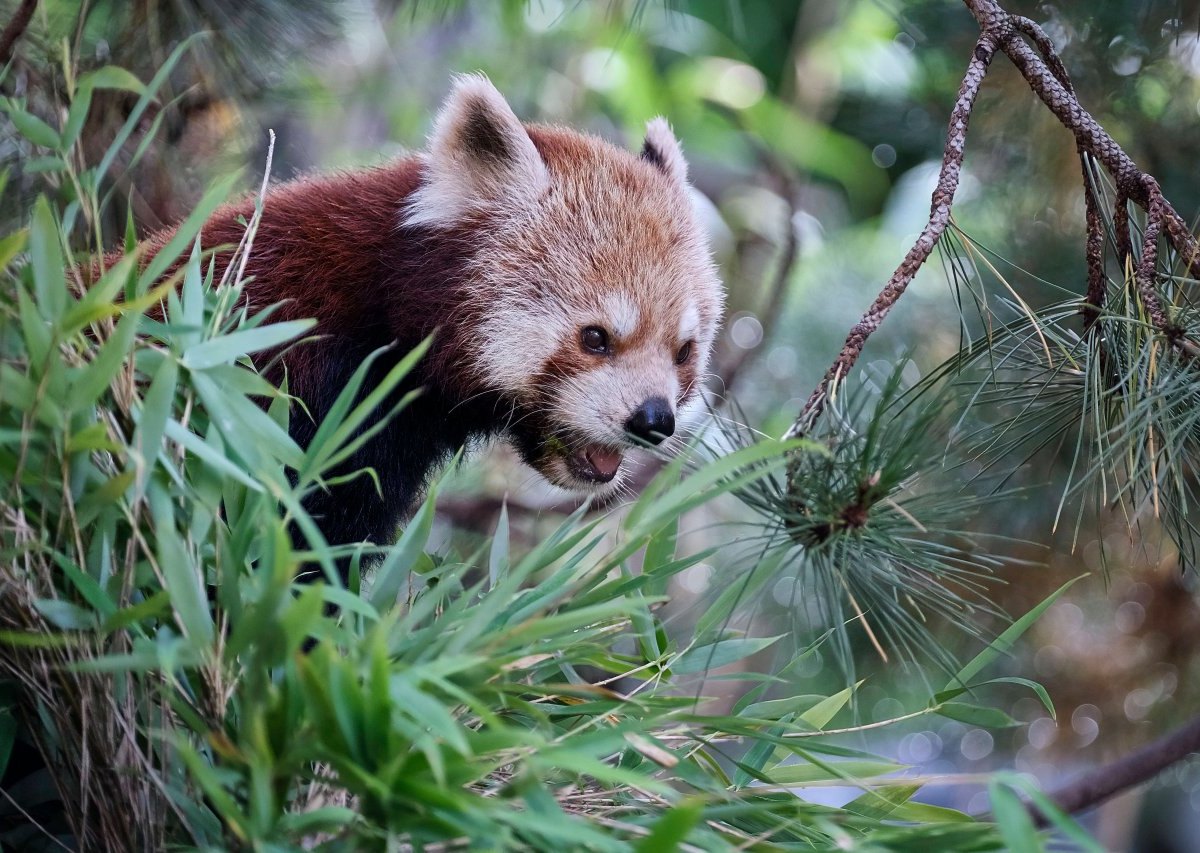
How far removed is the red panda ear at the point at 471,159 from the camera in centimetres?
173

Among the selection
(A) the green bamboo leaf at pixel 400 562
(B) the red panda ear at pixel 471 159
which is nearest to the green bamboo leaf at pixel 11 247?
(A) the green bamboo leaf at pixel 400 562

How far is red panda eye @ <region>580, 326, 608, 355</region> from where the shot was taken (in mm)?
1732

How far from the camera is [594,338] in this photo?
68.3 inches

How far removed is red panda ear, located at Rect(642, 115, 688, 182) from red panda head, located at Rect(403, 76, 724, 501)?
0.67ft

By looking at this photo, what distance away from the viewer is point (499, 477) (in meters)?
2.87

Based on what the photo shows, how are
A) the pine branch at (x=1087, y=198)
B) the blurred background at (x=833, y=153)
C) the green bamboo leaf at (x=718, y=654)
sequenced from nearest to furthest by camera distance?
the pine branch at (x=1087, y=198) → the green bamboo leaf at (x=718, y=654) → the blurred background at (x=833, y=153)

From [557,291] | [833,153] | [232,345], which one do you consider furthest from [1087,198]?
[833,153]

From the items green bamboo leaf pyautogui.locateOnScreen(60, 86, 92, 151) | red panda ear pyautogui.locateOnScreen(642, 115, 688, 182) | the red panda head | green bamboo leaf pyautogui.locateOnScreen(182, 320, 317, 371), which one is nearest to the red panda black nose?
the red panda head

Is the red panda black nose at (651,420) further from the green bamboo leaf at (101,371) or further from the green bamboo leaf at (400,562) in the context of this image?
the green bamboo leaf at (101,371)

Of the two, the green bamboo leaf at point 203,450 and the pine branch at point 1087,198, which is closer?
the green bamboo leaf at point 203,450

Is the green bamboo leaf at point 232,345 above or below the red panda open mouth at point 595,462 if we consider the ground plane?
above

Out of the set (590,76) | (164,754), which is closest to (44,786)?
(164,754)

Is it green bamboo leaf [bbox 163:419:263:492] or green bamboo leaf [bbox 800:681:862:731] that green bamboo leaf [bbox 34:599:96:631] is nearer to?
green bamboo leaf [bbox 163:419:263:492]

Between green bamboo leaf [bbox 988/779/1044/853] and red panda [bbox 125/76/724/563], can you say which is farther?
red panda [bbox 125/76/724/563]
